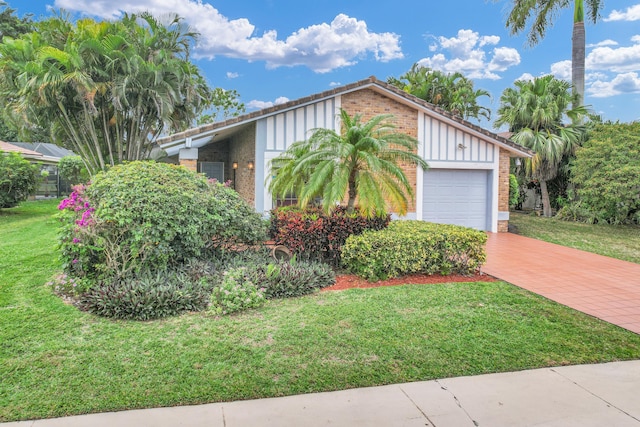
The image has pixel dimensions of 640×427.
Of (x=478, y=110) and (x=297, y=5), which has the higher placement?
(x=297, y=5)

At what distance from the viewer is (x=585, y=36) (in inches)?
784

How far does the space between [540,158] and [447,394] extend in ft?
50.9

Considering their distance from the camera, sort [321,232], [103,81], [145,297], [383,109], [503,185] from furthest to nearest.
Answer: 1. [103,81]
2. [503,185]
3. [383,109]
4. [321,232]
5. [145,297]

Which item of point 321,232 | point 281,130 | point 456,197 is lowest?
point 321,232

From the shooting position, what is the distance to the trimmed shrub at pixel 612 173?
41.3 ft

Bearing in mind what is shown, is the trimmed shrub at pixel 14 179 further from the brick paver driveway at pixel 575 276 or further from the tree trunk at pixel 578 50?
the tree trunk at pixel 578 50

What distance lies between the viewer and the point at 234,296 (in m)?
5.37

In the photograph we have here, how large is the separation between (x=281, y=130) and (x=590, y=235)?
33.6ft

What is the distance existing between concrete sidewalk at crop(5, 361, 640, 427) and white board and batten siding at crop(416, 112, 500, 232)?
9.50 meters

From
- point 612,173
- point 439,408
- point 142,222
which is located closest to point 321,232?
point 142,222

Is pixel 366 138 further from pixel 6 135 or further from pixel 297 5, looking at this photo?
pixel 6 135

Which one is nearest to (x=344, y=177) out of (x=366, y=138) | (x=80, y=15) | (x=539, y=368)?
(x=366, y=138)

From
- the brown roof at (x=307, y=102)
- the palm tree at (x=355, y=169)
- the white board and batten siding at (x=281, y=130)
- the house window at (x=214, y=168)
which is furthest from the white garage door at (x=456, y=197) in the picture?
the house window at (x=214, y=168)

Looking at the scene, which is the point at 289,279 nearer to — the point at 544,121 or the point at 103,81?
the point at 103,81
